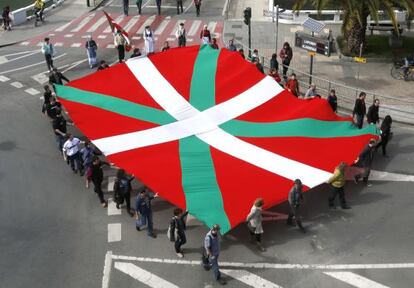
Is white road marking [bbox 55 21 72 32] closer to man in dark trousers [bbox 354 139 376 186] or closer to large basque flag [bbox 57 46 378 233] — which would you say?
large basque flag [bbox 57 46 378 233]

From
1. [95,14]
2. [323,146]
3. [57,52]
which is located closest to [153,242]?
[323,146]

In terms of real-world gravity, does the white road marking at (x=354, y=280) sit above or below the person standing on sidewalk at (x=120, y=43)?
below

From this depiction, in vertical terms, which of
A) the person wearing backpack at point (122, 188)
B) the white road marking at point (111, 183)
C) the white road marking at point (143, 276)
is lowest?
the white road marking at point (143, 276)

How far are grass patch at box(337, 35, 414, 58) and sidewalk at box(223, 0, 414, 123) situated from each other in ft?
2.08

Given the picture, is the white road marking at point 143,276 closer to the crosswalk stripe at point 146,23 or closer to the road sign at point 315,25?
the road sign at point 315,25

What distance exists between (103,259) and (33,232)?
86.7 inches

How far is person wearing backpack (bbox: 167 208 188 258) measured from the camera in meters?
12.2

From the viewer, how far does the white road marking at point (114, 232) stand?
13594 mm

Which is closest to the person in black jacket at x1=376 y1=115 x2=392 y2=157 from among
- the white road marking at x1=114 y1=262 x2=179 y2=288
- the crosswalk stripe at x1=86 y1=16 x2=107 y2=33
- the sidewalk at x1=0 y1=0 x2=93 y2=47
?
the white road marking at x1=114 y1=262 x2=179 y2=288

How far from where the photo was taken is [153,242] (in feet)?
44.2

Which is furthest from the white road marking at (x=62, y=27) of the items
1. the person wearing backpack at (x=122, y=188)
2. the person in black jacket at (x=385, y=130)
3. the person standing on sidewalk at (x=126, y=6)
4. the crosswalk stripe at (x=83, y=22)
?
the person in black jacket at (x=385, y=130)

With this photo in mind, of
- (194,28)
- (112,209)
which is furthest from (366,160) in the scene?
(194,28)

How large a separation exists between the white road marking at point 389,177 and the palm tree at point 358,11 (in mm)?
8357

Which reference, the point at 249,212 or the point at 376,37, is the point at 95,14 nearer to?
the point at 376,37
